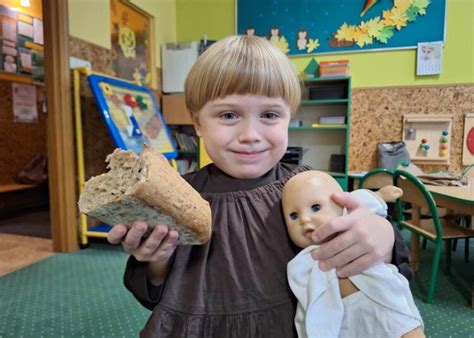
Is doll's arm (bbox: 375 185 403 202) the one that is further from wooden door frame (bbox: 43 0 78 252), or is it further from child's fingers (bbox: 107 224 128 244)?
wooden door frame (bbox: 43 0 78 252)

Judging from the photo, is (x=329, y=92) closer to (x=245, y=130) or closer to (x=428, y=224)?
(x=428, y=224)

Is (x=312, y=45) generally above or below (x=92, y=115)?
above

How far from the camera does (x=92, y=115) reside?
2.85 metres

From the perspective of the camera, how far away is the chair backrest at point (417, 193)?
1.85m

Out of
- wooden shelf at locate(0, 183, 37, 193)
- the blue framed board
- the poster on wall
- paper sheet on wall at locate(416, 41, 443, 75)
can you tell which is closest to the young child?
the blue framed board

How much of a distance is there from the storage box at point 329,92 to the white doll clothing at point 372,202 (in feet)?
10.7

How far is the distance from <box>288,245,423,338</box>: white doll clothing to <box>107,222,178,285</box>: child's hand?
228 millimetres

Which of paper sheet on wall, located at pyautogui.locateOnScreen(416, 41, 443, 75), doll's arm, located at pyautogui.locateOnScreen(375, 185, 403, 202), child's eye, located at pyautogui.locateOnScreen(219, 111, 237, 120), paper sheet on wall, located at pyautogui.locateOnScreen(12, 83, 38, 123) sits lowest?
doll's arm, located at pyautogui.locateOnScreen(375, 185, 403, 202)

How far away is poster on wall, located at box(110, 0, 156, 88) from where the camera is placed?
3.14m

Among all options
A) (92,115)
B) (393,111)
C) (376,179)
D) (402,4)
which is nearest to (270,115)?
(376,179)

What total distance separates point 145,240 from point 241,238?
18 centimetres

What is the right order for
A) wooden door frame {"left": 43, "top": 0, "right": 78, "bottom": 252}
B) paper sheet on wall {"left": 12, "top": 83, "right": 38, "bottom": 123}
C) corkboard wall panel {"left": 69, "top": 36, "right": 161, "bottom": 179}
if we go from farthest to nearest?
paper sheet on wall {"left": 12, "top": 83, "right": 38, "bottom": 123} < corkboard wall panel {"left": 69, "top": 36, "right": 161, "bottom": 179} < wooden door frame {"left": 43, "top": 0, "right": 78, "bottom": 252}

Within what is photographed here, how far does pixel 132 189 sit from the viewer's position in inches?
18.7

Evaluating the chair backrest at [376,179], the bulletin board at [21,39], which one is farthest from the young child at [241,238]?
the bulletin board at [21,39]
